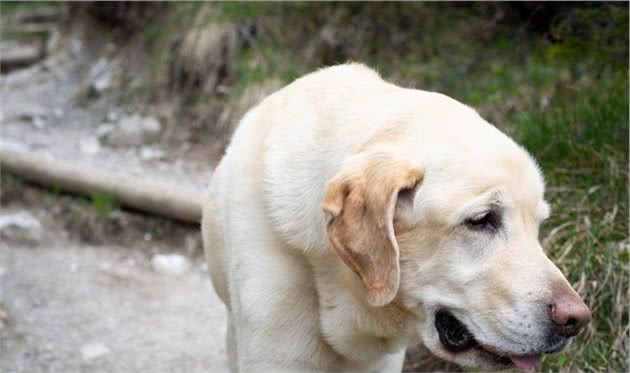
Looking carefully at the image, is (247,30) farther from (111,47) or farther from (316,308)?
(316,308)

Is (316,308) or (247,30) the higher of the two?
(316,308)

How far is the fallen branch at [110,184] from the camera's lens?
6.38 metres

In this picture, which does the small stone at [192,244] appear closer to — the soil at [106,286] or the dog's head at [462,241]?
the soil at [106,286]

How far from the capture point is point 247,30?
8.12 m

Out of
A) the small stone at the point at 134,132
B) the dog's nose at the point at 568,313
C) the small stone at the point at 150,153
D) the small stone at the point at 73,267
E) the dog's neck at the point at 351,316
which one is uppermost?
the dog's nose at the point at 568,313

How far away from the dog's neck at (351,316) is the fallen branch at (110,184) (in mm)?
3152

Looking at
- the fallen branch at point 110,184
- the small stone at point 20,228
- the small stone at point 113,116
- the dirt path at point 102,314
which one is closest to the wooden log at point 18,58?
the small stone at point 113,116

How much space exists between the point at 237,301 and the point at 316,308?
0.30 metres

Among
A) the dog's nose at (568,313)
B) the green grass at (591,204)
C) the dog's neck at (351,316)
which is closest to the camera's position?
the dog's nose at (568,313)

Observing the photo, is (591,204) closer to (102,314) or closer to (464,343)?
(464,343)

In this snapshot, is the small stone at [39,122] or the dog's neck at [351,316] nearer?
the dog's neck at [351,316]

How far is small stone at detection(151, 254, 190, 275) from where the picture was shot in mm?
6184

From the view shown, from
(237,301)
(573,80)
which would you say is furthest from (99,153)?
(237,301)

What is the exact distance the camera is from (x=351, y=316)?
3.16m
